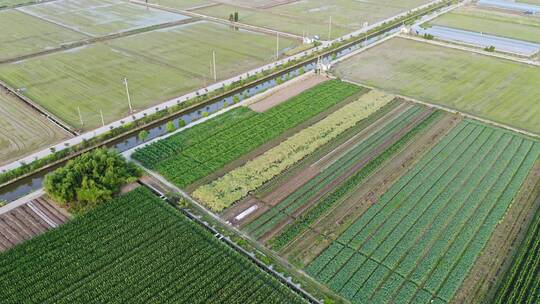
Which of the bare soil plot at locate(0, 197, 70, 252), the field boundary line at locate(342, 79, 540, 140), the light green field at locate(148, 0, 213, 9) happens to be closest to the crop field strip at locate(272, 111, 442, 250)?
the field boundary line at locate(342, 79, 540, 140)

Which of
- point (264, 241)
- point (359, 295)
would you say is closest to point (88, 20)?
point (264, 241)

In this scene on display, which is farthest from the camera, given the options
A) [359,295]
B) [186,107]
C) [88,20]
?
[88,20]

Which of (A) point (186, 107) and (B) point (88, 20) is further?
(B) point (88, 20)

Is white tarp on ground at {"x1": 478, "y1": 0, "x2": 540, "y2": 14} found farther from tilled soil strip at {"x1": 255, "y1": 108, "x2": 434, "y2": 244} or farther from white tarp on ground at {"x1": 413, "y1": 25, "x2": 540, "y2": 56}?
tilled soil strip at {"x1": 255, "y1": 108, "x2": 434, "y2": 244}

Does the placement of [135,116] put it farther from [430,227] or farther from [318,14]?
[318,14]

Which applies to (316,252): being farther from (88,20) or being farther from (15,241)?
(88,20)

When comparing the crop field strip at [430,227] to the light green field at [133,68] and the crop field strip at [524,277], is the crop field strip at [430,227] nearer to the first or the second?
the crop field strip at [524,277]

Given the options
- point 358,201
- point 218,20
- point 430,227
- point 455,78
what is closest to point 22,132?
point 358,201
